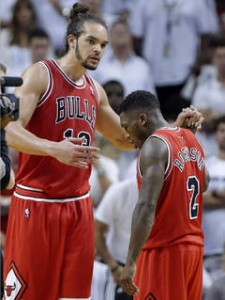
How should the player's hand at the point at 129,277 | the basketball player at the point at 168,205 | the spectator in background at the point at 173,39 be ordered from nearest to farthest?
1. the player's hand at the point at 129,277
2. the basketball player at the point at 168,205
3. the spectator in background at the point at 173,39

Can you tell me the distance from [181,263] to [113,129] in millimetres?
1520

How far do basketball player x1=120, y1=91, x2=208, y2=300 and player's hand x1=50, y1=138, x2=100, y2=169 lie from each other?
1.13ft

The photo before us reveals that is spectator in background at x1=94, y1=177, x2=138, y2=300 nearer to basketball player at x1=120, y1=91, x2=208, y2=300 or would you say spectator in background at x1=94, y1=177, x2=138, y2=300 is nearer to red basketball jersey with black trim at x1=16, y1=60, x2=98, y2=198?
red basketball jersey with black trim at x1=16, y1=60, x2=98, y2=198

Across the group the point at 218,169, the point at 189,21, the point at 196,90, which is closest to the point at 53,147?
the point at 218,169

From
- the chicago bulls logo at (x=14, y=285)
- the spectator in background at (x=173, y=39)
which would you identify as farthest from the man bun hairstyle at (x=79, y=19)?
the spectator in background at (x=173, y=39)

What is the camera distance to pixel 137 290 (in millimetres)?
6367

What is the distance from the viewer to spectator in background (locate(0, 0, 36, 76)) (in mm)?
11938

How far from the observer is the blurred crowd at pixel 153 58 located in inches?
391

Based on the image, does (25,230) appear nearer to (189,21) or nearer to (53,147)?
(53,147)

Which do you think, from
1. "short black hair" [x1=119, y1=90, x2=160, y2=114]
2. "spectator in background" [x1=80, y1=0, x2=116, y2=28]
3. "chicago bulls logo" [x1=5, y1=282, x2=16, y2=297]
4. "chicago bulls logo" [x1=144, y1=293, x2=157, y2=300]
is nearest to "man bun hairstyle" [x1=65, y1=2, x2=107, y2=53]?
"short black hair" [x1=119, y1=90, x2=160, y2=114]

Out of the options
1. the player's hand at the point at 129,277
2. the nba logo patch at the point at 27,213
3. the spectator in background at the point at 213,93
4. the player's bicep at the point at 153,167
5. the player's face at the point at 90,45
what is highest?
the spectator in background at the point at 213,93

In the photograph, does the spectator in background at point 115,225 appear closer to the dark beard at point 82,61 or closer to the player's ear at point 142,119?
the dark beard at point 82,61

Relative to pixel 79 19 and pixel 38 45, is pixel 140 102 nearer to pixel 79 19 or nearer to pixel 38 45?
pixel 79 19

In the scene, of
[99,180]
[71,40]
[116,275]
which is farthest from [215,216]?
[71,40]
